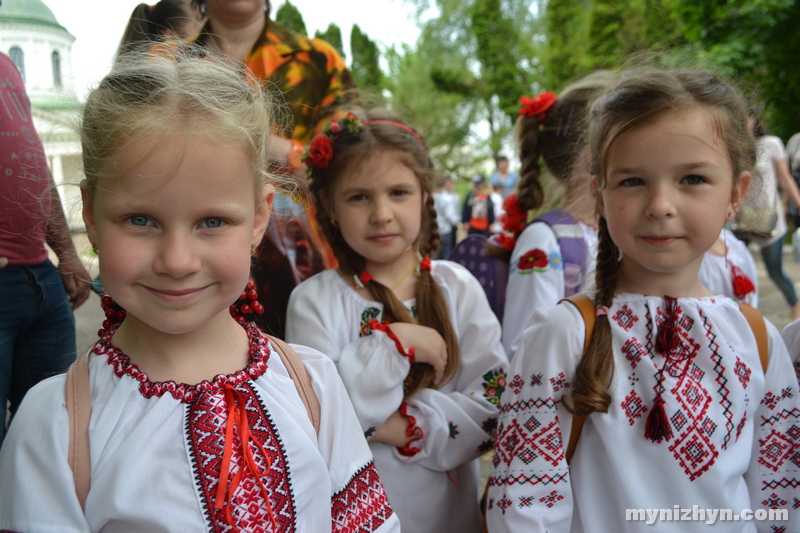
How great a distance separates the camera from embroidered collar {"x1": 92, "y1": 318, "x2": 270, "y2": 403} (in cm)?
124

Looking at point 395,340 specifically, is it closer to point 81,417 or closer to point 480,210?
point 81,417

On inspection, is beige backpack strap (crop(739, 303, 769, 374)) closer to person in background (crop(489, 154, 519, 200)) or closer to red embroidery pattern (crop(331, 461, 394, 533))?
red embroidery pattern (crop(331, 461, 394, 533))

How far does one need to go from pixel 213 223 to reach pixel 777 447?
1506 mm

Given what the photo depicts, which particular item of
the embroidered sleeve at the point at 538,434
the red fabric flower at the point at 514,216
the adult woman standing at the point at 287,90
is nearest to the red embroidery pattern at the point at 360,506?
the embroidered sleeve at the point at 538,434

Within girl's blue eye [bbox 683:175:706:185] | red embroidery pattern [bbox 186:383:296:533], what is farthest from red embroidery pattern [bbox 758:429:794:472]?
red embroidery pattern [bbox 186:383:296:533]

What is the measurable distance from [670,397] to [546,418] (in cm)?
30

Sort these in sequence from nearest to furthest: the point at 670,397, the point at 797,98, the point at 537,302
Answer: the point at 670,397, the point at 537,302, the point at 797,98

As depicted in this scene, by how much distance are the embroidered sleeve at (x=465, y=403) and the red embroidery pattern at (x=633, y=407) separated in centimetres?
50

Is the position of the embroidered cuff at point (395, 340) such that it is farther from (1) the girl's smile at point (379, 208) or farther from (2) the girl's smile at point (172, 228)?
(2) the girl's smile at point (172, 228)

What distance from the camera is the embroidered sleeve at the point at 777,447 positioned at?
1.59 metres

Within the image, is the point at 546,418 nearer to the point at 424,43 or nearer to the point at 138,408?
the point at 138,408

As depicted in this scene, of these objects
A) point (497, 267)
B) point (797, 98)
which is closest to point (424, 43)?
point (797, 98)

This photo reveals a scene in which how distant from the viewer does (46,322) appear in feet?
6.66

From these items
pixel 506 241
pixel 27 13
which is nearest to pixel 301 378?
pixel 506 241
